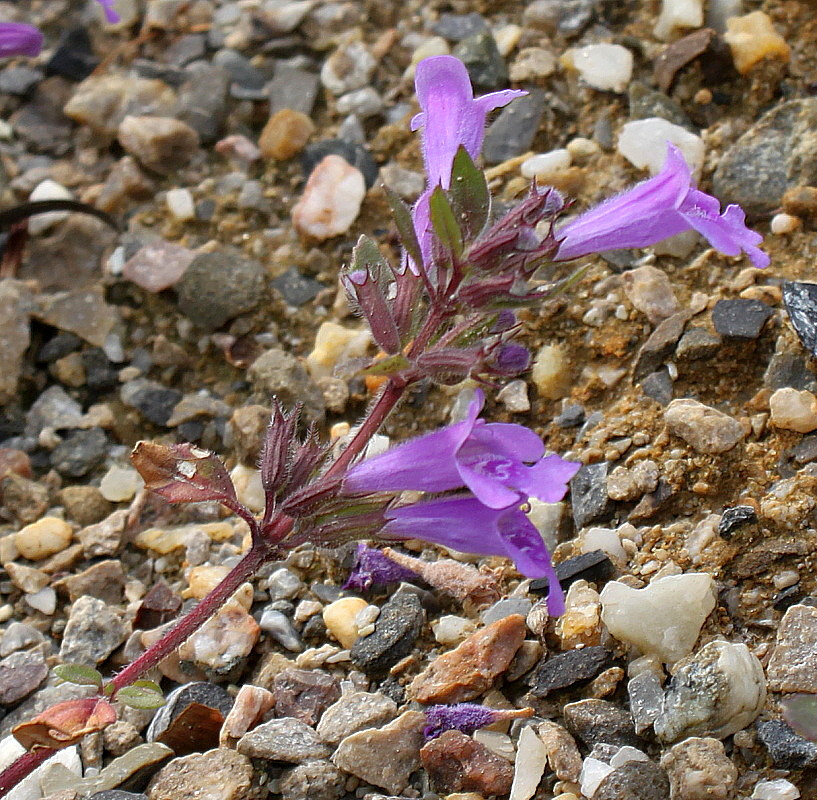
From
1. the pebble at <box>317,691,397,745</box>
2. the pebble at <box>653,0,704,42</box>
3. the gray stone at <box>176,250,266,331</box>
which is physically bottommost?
the pebble at <box>317,691,397,745</box>

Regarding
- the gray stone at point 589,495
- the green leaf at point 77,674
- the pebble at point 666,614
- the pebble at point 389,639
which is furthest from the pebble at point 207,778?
the gray stone at point 589,495

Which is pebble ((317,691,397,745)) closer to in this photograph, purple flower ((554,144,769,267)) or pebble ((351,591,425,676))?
pebble ((351,591,425,676))

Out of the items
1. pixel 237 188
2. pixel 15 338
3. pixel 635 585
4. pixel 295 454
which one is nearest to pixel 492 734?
pixel 635 585

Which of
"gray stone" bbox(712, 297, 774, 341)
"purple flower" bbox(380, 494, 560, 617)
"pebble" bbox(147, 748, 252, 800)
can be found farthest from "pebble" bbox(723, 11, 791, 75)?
"pebble" bbox(147, 748, 252, 800)

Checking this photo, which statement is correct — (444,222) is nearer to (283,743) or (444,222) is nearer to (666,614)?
(666,614)

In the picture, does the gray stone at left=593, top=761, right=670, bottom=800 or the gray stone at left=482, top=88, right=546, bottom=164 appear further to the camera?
the gray stone at left=482, top=88, right=546, bottom=164

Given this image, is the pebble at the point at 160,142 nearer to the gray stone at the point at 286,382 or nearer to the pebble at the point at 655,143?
the gray stone at the point at 286,382

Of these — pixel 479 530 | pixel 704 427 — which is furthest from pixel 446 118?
pixel 704 427
